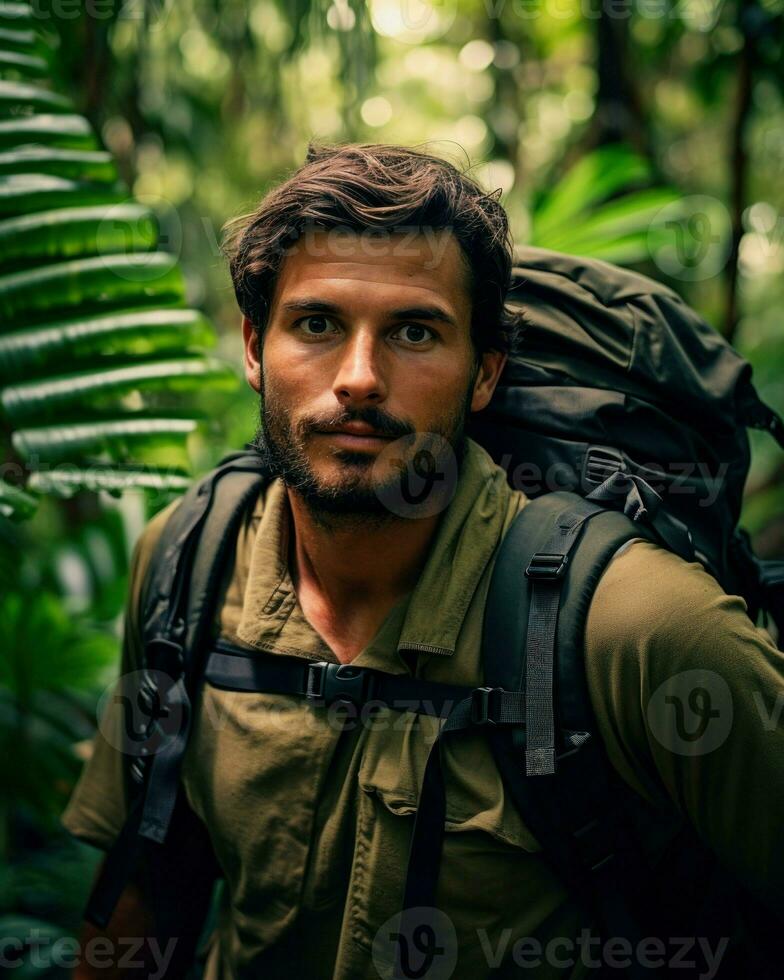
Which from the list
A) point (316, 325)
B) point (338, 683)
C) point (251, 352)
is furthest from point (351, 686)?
point (251, 352)

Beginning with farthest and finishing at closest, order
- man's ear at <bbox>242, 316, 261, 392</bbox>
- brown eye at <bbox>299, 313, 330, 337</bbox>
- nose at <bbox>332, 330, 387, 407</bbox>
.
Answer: man's ear at <bbox>242, 316, 261, 392</bbox> < brown eye at <bbox>299, 313, 330, 337</bbox> < nose at <bbox>332, 330, 387, 407</bbox>

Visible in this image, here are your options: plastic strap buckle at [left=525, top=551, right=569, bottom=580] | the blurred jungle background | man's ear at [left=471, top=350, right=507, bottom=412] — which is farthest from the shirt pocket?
the blurred jungle background

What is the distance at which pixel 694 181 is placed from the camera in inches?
274

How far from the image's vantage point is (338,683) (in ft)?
4.86

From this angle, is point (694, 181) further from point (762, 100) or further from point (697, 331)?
point (697, 331)

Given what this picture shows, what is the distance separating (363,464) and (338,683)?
37cm

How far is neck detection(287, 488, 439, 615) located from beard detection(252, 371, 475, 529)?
0.7 inches

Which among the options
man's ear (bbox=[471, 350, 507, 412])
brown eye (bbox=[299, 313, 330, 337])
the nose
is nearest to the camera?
the nose

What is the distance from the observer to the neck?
5.27 ft

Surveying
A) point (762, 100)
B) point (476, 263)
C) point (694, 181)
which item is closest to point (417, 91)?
point (694, 181)

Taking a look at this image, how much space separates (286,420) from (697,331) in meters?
0.78

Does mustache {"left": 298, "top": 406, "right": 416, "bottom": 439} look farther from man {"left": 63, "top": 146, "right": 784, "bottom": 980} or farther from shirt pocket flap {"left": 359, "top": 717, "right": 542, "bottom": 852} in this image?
shirt pocket flap {"left": 359, "top": 717, "right": 542, "bottom": 852}

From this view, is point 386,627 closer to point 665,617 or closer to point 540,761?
point 540,761

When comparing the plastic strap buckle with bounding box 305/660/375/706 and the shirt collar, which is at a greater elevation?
the shirt collar
